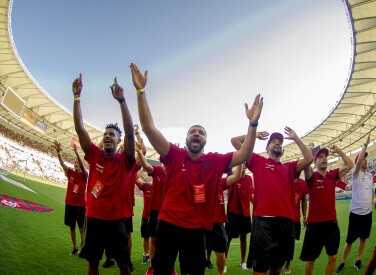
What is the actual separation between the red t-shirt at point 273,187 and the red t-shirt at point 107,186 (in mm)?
1875

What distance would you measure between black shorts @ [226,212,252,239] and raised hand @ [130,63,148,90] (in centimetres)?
466

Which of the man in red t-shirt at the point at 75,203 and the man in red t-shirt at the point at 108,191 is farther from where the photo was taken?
the man in red t-shirt at the point at 75,203

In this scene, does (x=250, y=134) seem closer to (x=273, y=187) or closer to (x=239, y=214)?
(x=273, y=187)

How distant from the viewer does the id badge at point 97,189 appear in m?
3.68

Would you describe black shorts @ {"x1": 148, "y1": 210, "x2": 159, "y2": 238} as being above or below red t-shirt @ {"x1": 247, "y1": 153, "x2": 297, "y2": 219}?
below

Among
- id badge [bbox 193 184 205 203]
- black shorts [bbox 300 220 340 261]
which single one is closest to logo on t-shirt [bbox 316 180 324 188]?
black shorts [bbox 300 220 340 261]

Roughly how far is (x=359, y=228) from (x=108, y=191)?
5.30 metres

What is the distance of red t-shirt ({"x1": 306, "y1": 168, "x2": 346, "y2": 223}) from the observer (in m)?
4.87

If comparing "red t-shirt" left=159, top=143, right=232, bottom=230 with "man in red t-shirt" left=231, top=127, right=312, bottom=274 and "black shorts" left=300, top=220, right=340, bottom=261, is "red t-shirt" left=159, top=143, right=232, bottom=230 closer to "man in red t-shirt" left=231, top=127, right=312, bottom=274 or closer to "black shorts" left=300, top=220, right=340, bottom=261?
"man in red t-shirt" left=231, top=127, right=312, bottom=274

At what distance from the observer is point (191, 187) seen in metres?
3.08

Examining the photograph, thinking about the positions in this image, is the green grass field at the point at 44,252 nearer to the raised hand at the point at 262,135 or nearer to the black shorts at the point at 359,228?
the black shorts at the point at 359,228

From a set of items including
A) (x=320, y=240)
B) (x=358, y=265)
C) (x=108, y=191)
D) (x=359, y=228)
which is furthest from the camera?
(x=359, y=228)

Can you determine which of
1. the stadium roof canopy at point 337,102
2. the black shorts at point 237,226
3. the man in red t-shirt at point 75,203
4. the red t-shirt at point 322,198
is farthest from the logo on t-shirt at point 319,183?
the stadium roof canopy at point 337,102

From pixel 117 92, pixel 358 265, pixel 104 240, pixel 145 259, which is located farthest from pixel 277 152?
pixel 145 259
